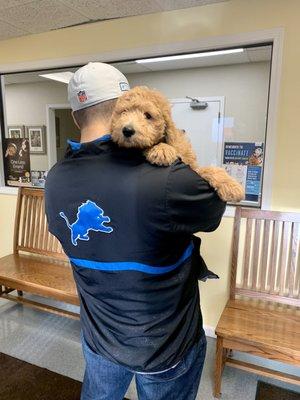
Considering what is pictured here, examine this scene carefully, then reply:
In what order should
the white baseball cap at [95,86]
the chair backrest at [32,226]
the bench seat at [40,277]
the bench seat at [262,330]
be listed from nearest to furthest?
the white baseball cap at [95,86]
the bench seat at [262,330]
the bench seat at [40,277]
the chair backrest at [32,226]

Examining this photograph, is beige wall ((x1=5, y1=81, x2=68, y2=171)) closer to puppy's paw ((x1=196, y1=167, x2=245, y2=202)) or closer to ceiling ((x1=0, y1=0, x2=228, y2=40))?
ceiling ((x1=0, y1=0, x2=228, y2=40))

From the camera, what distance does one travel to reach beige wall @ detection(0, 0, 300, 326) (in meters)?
1.73

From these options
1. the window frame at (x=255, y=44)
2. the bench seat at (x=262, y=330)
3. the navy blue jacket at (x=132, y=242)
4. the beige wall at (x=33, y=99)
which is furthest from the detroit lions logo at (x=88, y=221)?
the beige wall at (x=33, y=99)

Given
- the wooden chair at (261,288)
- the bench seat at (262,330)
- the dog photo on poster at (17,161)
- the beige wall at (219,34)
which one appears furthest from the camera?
the dog photo on poster at (17,161)

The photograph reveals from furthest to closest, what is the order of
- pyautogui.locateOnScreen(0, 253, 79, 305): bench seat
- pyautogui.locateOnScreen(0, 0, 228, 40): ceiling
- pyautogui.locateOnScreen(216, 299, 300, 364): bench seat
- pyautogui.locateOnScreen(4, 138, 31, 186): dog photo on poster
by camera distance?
pyautogui.locateOnScreen(4, 138, 31, 186): dog photo on poster
pyautogui.locateOnScreen(0, 253, 79, 305): bench seat
pyautogui.locateOnScreen(0, 0, 228, 40): ceiling
pyautogui.locateOnScreen(216, 299, 300, 364): bench seat

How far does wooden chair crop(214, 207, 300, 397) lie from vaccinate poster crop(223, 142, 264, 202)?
0.80ft

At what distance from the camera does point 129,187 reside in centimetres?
70

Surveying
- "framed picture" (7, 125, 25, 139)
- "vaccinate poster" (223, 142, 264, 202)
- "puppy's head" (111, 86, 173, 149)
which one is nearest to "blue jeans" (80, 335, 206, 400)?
→ "puppy's head" (111, 86, 173, 149)

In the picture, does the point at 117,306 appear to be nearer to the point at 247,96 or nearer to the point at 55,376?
the point at 55,376

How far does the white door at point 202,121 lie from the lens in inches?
116

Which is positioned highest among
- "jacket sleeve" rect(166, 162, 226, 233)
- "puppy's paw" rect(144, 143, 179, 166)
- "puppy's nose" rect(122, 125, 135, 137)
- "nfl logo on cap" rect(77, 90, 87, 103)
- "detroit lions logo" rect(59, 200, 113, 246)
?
"nfl logo on cap" rect(77, 90, 87, 103)

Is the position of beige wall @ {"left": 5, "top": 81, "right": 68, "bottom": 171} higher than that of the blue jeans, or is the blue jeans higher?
beige wall @ {"left": 5, "top": 81, "right": 68, "bottom": 171}

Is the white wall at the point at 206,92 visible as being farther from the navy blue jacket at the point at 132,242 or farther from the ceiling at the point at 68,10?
the navy blue jacket at the point at 132,242

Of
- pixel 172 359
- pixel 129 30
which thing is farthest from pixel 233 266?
pixel 129 30
